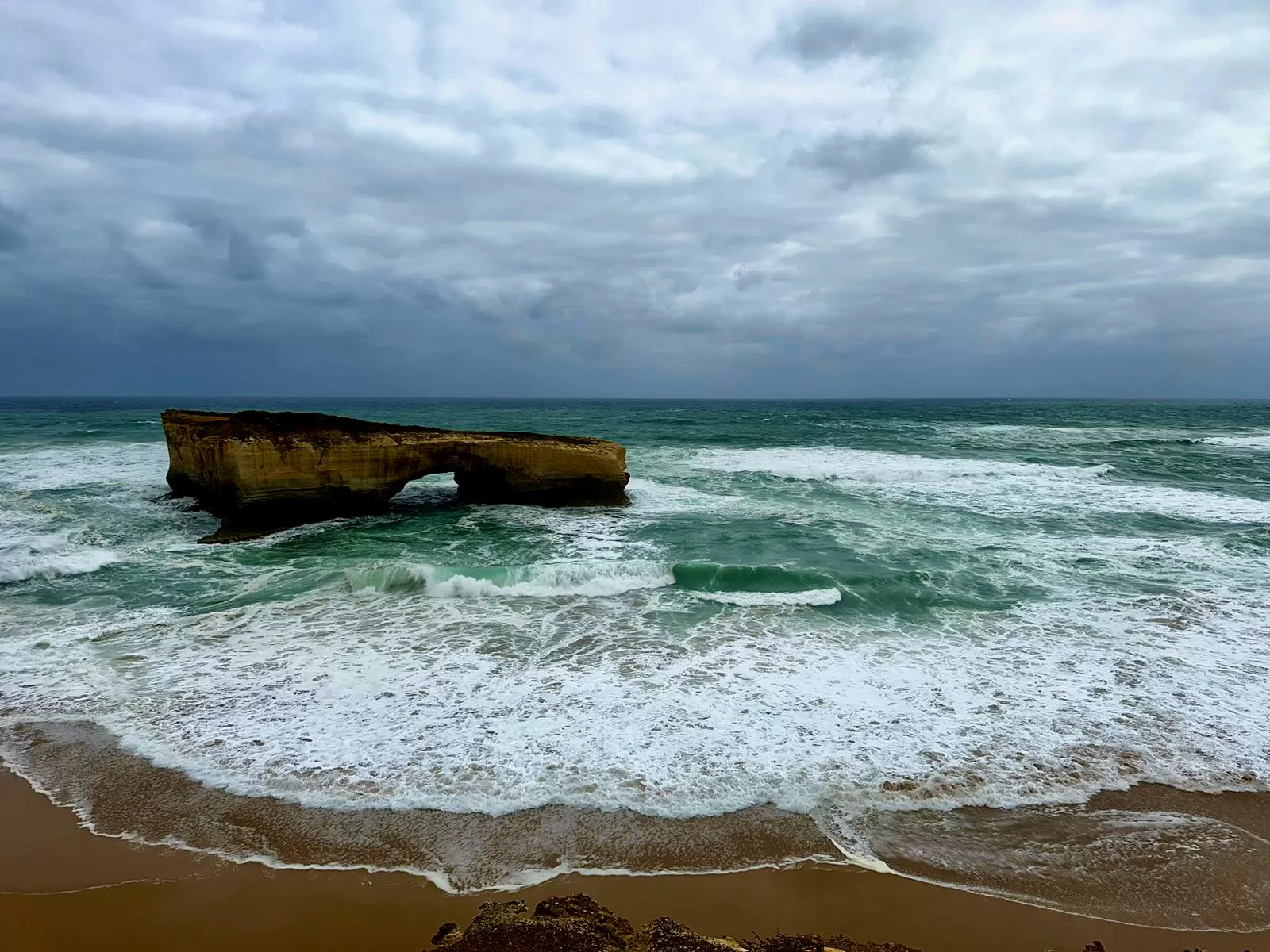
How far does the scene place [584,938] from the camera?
328 cm

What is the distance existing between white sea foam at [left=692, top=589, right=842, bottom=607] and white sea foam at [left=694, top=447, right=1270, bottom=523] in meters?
8.26

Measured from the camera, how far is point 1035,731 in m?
6.15

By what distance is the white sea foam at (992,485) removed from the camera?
1628 centimetres

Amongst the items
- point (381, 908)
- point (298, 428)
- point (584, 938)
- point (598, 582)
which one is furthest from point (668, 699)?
point (298, 428)

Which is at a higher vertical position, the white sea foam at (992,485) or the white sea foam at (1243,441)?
the white sea foam at (1243,441)

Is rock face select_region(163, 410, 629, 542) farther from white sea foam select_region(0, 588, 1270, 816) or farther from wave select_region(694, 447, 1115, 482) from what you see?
wave select_region(694, 447, 1115, 482)

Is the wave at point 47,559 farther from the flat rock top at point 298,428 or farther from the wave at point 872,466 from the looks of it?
the wave at point 872,466

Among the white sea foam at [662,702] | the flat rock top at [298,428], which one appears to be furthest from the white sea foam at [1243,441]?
the flat rock top at [298,428]

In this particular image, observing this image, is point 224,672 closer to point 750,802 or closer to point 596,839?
point 596,839

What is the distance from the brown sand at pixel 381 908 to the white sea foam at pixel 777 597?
5.14 meters

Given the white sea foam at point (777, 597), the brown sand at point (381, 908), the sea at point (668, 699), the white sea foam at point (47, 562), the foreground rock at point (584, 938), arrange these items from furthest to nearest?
the white sea foam at point (47, 562) < the white sea foam at point (777, 597) < the sea at point (668, 699) < the brown sand at point (381, 908) < the foreground rock at point (584, 938)

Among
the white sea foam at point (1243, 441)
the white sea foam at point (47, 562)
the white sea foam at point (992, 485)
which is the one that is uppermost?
the white sea foam at point (1243, 441)

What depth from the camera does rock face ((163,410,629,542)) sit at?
13.6 meters

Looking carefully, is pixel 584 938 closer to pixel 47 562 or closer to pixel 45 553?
pixel 47 562
